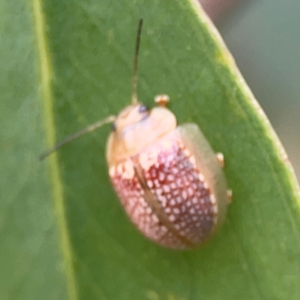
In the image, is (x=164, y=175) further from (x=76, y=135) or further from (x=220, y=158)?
(x=76, y=135)

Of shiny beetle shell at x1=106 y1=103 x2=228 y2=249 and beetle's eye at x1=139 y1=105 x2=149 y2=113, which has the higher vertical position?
beetle's eye at x1=139 y1=105 x2=149 y2=113

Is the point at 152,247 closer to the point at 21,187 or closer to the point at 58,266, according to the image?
the point at 58,266

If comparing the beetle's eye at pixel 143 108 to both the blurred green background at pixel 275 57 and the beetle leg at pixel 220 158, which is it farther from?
the blurred green background at pixel 275 57

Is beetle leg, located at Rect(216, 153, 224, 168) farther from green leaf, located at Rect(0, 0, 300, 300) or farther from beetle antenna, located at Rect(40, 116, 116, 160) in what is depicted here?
beetle antenna, located at Rect(40, 116, 116, 160)

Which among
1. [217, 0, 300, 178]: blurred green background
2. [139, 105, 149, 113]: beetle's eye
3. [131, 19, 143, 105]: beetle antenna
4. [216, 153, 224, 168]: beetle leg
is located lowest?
[217, 0, 300, 178]: blurred green background

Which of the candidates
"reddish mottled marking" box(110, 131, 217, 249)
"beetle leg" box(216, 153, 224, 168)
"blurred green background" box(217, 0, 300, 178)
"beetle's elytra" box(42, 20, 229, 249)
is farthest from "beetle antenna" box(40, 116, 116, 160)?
"blurred green background" box(217, 0, 300, 178)

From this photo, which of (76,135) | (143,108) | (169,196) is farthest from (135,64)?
(169,196)

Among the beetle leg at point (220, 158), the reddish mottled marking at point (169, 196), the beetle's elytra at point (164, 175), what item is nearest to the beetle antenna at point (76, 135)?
the beetle's elytra at point (164, 175)
